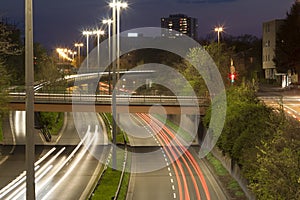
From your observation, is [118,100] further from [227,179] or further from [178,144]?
[227,179]

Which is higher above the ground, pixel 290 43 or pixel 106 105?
pixel 290 43

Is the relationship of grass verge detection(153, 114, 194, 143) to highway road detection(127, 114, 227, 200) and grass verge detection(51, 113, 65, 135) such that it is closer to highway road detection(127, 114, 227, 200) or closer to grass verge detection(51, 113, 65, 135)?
highway road detection(127, 114, 227, 200)

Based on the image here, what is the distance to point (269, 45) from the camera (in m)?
98.6

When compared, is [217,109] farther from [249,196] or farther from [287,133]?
[287,133]

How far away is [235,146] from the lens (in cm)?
2773

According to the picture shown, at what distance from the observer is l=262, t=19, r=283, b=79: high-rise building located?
3782 inches

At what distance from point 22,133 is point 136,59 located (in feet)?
223

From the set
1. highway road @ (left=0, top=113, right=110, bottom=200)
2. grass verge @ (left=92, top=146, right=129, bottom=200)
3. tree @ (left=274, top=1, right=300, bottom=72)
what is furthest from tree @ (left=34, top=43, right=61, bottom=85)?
grass verge @ (left=92, top=146, right=129, bottom=200)

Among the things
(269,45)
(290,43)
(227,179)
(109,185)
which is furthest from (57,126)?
(269,45)

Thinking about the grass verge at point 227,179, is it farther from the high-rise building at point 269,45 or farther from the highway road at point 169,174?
the high-rise building at point 269,45

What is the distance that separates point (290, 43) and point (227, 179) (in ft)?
185

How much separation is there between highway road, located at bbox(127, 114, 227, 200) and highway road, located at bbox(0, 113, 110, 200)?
261cm

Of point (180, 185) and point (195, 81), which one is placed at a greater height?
point (195, 81)

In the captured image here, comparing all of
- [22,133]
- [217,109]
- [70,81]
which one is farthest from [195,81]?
[70,81]
